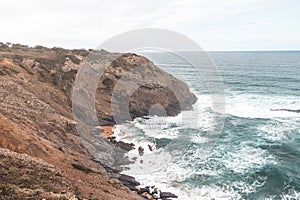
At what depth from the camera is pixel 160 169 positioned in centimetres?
3288

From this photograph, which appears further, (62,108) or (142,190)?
(62,108)

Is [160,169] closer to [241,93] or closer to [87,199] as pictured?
[87,199]

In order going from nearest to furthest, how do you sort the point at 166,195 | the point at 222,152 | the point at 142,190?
1. the point at 166,195
2. the point at 142,190
3. the point at 222,152

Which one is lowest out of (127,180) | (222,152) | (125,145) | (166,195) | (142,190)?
(166,195)

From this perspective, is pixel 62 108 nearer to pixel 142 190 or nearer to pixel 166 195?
pixel 142 190

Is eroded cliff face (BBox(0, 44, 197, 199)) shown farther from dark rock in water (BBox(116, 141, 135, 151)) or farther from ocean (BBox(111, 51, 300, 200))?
ocean (BBox(111, 51, 300, 200))

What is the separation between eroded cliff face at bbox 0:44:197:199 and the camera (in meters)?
19.2

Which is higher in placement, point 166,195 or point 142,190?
point 142,190

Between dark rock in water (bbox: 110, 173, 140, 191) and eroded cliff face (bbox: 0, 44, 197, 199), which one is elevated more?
eroded cliff face (bbox: 0, 44, 197, 199)

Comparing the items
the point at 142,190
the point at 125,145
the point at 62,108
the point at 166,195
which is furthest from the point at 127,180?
the point at 62,108

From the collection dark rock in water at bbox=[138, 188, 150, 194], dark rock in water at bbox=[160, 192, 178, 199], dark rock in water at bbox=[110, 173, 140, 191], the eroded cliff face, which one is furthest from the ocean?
the eroded cliff face

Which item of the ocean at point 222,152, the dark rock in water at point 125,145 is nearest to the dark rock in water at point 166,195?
the ocean at point 222,152

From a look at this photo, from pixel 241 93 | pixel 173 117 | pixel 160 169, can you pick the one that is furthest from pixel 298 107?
pixel 160 169

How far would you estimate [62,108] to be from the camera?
39875 mm
